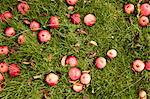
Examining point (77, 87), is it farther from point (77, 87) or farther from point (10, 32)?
point (10, 32)

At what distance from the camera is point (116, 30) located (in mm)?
3678

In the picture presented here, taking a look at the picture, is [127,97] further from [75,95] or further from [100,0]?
[100,0]

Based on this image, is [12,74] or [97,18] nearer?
[12,74]

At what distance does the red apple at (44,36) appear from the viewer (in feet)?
11.6

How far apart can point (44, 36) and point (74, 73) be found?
47 cm

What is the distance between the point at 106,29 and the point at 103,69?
16.4 inches

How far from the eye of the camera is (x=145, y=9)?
3.63 meters

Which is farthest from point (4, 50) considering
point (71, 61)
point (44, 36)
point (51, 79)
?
point (71, 61)

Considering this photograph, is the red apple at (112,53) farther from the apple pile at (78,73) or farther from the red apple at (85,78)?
the red apple at (85,78)

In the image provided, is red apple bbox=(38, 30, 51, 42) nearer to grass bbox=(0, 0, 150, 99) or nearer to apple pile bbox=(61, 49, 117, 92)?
grass bbox=(0, 0, 150, 99)

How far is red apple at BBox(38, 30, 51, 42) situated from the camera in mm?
3521

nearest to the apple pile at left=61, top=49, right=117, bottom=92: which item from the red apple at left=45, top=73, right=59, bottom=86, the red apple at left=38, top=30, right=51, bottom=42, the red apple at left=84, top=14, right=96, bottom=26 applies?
the red apple at left=45, top=73, right=59, bottom=86

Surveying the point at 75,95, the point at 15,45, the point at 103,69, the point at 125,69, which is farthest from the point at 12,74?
the point at 125,69

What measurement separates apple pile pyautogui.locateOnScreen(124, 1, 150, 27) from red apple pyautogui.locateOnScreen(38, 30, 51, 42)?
85 centimetres
